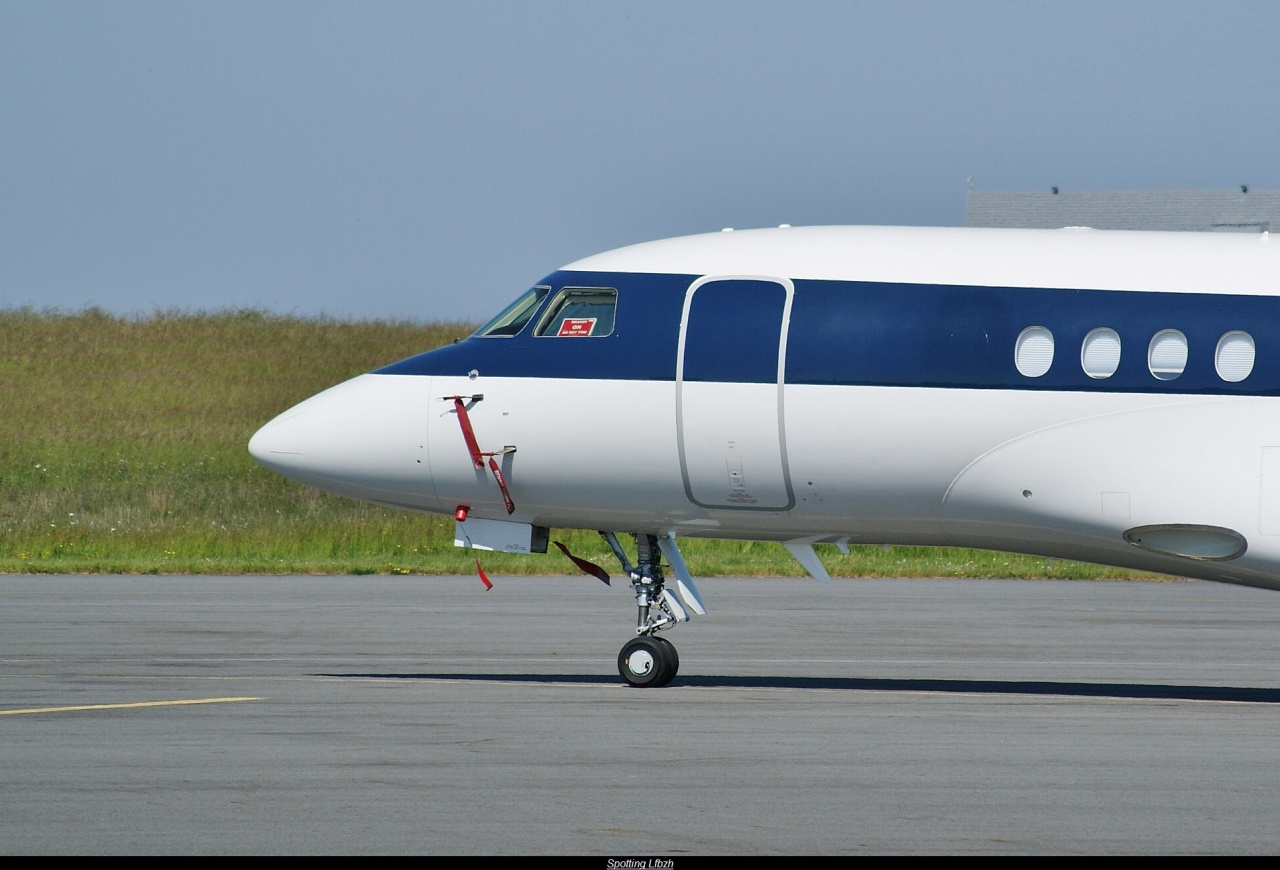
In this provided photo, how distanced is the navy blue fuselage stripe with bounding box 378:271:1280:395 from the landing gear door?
2 cm

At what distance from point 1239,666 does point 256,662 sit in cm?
1011

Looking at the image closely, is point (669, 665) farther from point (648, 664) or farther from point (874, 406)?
point (874, 406)

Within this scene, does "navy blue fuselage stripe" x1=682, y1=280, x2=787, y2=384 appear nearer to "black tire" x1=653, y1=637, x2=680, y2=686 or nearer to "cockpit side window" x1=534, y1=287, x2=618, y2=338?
"cockpit side window" x1=534, y1=287, x2=618, y2=338

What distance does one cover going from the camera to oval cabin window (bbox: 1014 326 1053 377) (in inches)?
584

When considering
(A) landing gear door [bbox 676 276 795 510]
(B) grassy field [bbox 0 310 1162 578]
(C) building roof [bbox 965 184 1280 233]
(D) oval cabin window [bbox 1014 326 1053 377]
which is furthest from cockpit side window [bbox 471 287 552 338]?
(C) building roof [bbox 965 184 1280 233]

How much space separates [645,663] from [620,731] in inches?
101

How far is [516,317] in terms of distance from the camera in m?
16.1

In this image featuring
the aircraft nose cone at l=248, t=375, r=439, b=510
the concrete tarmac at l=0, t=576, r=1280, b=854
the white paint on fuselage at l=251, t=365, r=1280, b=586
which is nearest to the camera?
the concrete tarmac at l=0, t=576, r=1280, b=854

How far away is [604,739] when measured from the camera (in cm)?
1288

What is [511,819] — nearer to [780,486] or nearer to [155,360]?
[780,486]

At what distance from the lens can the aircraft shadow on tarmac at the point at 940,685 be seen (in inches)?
635

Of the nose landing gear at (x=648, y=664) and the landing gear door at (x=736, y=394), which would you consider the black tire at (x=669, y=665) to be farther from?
the landing gear door at (x=736, y=394)

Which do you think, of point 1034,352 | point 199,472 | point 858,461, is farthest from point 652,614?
point 199,472

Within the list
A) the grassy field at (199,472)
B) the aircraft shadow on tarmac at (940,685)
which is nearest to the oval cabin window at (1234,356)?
the aircraft shadow on tarmac at (940,685)
